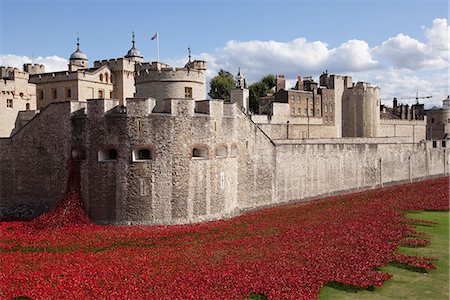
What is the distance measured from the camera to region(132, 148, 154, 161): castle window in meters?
23.1

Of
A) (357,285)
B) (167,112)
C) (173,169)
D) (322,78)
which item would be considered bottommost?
(357,285)

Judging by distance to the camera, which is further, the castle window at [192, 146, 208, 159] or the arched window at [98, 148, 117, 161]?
the castle window at [192, 146, 208, 159]

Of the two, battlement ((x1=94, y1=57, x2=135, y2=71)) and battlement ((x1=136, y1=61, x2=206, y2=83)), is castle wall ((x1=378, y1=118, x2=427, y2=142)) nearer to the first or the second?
battlement ((x1=94, y1=57, x2=135, y2=71))

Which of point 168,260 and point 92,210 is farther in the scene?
point 92,210

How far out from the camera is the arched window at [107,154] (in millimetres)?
23469

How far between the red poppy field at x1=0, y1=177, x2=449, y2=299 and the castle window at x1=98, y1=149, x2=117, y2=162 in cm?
237

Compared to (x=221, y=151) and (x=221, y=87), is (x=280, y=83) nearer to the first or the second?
(x=221, y=87)

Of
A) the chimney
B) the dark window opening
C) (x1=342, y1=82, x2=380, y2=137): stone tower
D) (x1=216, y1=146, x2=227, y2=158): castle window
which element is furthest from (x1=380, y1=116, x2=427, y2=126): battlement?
the dark window opening

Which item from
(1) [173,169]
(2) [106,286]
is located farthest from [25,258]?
(1) [173,169]

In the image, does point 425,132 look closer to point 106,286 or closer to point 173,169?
point 173,169

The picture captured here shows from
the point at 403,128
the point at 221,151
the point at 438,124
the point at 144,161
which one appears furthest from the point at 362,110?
the point at 144,161

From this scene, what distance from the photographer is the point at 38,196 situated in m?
26.1

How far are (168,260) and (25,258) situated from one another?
5.35 metres

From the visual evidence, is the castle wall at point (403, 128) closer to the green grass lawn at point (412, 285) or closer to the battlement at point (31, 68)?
the battlement at point (31, 68)
